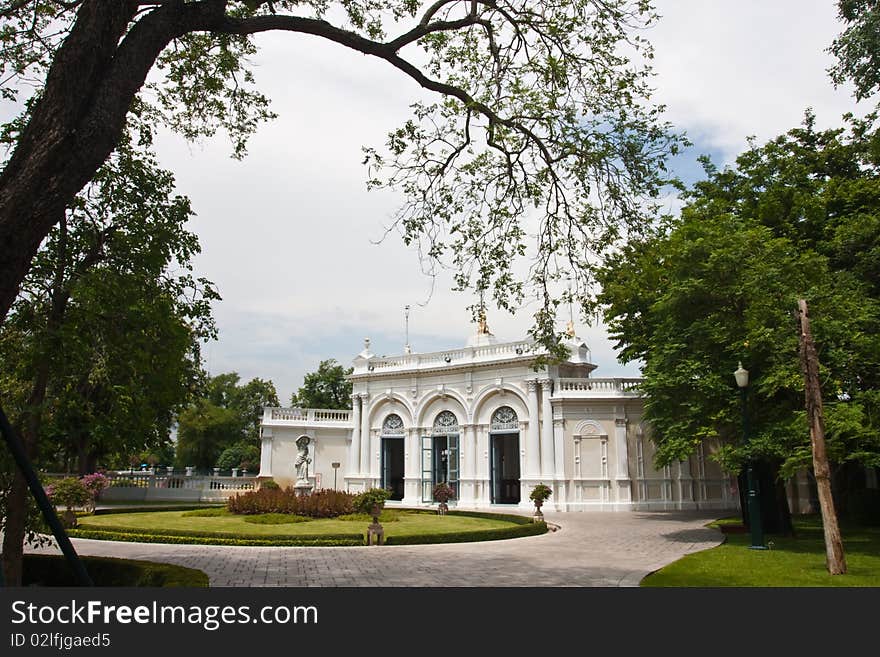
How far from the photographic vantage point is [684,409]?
1652 cm

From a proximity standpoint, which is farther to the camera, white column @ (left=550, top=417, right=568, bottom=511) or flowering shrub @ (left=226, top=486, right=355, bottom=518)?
white column @ (left=550, top=417, right=568, bottom=511)

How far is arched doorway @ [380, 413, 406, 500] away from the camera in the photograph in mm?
34156

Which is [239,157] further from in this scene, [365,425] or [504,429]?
[365,425]

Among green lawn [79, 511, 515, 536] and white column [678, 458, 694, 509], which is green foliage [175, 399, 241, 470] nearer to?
green lawn [79, 511, 515, 536]

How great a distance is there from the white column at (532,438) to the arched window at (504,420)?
104cm

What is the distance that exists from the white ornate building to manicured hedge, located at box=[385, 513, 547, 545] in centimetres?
999

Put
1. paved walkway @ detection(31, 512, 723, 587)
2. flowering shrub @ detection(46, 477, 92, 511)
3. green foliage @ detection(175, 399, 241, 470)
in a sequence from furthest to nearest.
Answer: green foliage @ detection(175, 399, 241, 470) < flowering shrub @ detection(46, 477, 92, 511) < paved walkway @ detection(31, 512, 723, 587)

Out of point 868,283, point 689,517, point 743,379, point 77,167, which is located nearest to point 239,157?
point 77,167

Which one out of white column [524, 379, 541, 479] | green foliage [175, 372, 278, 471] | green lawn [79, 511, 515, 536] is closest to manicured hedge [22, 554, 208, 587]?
green lawn [79, 511, 515, 536]

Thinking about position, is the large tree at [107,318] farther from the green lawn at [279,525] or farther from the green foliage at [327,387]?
the green foliage at [327,387]

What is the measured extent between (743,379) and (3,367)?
12652 mm

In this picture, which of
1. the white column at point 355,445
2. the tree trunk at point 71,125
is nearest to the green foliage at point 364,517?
the white column at point 355,445

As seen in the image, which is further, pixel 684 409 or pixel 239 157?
pixel 684 409

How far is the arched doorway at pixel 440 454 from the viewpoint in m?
31.7
